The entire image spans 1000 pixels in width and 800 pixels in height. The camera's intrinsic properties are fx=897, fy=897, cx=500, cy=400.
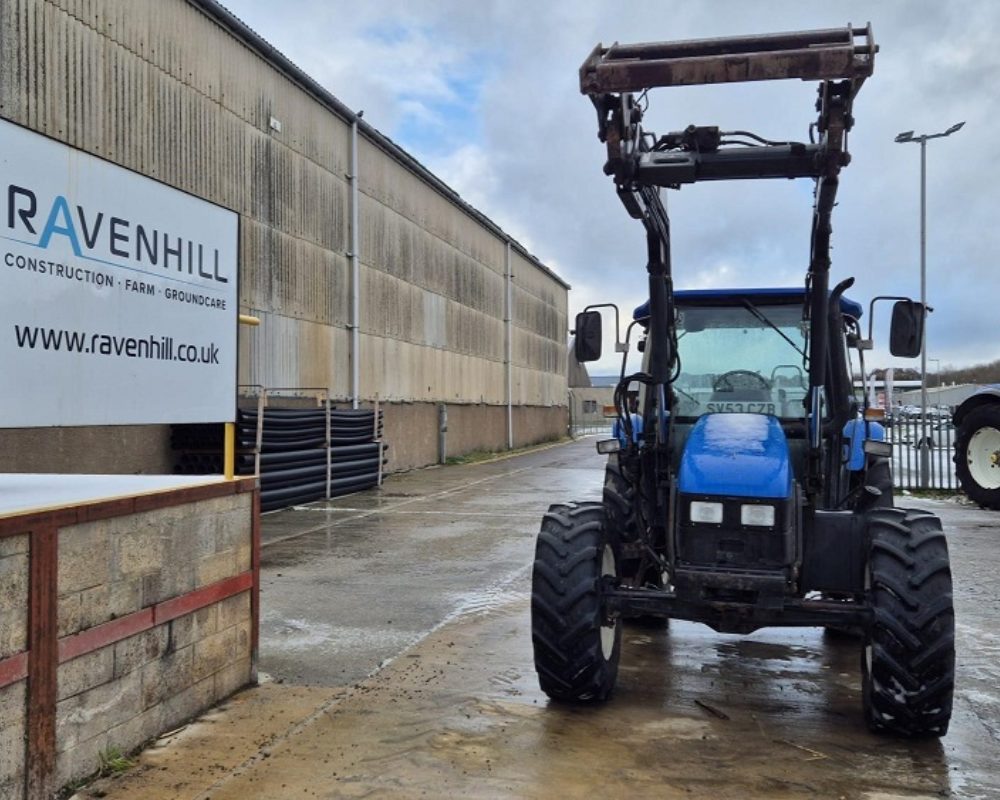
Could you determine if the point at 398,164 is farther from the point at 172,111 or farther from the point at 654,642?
the point at 654,642

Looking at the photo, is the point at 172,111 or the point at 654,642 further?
the point at 172,111

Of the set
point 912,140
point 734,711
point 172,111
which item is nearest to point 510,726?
point 734,711

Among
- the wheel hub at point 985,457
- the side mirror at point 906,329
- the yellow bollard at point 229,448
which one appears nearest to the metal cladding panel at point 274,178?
the yellow bollard at point 229,448

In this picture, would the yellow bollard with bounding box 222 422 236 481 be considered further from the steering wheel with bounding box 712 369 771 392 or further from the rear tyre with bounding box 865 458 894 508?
the rear tyre with bounding box 865 458 894 508

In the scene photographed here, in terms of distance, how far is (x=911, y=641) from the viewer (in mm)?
4453

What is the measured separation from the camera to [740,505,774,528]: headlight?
467 cm

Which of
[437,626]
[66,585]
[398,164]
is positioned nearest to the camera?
[66,585]

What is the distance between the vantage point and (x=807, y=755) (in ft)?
14.5

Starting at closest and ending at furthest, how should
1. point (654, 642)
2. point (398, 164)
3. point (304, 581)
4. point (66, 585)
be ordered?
point (66, 585) < point (654, 642) < point (304, 581) < point (398, 164)

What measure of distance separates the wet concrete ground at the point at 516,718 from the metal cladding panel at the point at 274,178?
655 cm

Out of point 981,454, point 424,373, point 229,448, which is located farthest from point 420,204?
point 229,448

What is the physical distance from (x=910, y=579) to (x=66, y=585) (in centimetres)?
403

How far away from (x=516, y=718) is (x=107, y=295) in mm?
3077

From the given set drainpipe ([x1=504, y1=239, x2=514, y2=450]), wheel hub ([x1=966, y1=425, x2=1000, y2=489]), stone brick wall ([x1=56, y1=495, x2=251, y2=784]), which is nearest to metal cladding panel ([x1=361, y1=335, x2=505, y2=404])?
drainpipe ([x1=504, y1=239, x2=514, y2=450])
